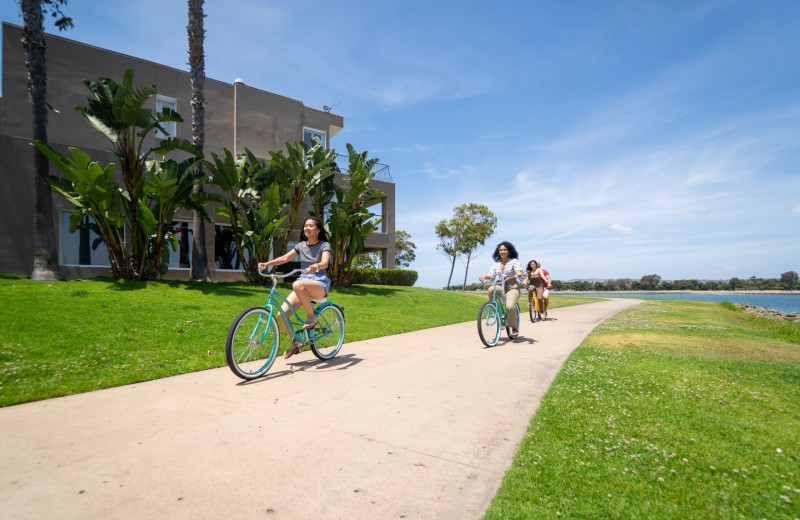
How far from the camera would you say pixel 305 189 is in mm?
16484

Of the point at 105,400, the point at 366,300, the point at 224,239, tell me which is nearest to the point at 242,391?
the point at 105,400

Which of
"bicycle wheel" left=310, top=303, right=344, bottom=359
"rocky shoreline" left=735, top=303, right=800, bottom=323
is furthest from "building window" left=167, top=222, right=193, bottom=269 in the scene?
"rocky shoreline" left=735, top=303, right=800, bottom=323

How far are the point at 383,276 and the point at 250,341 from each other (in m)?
19.9

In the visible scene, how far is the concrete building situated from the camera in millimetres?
13953

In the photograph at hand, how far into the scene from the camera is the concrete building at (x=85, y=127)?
14.0 m

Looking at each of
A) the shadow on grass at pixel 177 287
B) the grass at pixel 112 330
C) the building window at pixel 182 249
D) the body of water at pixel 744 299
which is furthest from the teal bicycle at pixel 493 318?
the body of water at pixel 744 299

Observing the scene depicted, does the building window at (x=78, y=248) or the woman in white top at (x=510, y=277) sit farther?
the building window at (x=78, y=248)

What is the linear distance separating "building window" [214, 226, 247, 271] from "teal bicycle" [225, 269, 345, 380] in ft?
47.8

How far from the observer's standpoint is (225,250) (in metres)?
19.7

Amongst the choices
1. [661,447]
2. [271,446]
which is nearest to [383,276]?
[271,446]

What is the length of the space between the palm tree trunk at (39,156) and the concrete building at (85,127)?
127 inches

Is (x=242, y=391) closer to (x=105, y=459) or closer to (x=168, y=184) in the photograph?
(x=105, y=459)

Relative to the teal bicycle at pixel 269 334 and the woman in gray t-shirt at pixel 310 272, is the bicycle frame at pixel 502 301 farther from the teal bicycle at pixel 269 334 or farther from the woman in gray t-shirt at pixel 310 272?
the woman in gray t-shirt at pixel 310 272

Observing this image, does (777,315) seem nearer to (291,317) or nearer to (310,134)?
(310,134)
